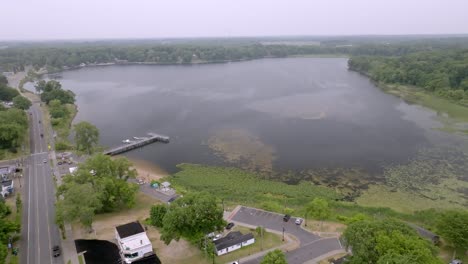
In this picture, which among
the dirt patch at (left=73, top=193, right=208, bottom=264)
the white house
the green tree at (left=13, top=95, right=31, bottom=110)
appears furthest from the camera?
the green tree at (left=13, top=95, right=31, bottom=110)

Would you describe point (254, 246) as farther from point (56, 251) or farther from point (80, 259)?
point (56, 251)

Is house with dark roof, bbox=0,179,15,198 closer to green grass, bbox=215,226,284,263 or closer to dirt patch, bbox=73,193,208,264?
dirt patch, bbox=73,193,208,264

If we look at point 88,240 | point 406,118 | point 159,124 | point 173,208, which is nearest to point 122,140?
point 159,124

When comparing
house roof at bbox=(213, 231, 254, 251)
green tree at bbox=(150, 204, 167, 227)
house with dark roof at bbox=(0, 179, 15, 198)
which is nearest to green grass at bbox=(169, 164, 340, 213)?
house roof at bbox=(213, 231, 254, 251)

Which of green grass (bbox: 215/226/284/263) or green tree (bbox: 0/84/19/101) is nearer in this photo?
green grass (bbox: 215/226/284/263)

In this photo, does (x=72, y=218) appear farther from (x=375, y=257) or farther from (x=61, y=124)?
(x=61, y=124)

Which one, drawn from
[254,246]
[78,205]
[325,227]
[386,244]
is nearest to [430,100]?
[325,227]
